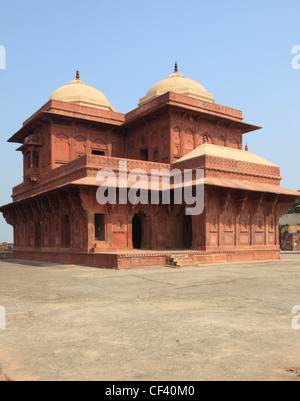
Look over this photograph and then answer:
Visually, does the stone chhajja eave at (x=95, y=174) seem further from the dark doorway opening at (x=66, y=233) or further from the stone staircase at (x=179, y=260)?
the stone staircase at (x=179, y=260)

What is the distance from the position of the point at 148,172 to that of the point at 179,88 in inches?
303

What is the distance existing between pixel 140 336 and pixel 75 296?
326cm

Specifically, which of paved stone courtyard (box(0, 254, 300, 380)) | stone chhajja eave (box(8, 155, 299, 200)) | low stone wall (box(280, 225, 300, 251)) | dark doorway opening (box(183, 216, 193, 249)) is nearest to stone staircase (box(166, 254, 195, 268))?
stone chhajja eave (box(8, 155, 299, 200))

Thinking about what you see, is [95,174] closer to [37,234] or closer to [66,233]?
[66,233]

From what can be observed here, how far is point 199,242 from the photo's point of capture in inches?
625

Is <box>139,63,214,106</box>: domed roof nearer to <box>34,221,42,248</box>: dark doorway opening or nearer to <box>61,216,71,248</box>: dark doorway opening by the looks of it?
<box>61,216,71,248</box>: dark doorway opening

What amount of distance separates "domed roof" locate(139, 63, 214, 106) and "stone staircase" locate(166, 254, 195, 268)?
38.3 feet

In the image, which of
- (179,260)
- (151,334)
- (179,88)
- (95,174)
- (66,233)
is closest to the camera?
(151,334)

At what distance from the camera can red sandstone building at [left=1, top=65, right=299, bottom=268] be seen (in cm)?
1582

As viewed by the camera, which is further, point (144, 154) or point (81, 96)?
point (81, 96)

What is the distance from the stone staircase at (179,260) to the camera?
13.5 m

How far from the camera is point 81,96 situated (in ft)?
76.7

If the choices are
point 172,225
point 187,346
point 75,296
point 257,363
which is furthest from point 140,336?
point 172,225

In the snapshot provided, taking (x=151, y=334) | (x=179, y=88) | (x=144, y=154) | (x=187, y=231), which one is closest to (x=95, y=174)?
(x=187, y=231)
